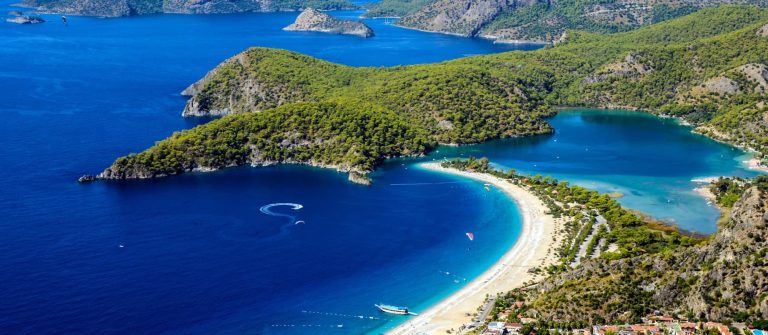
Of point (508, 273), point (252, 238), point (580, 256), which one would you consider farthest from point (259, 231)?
point (580, 256)

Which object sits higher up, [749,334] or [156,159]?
[156,159]

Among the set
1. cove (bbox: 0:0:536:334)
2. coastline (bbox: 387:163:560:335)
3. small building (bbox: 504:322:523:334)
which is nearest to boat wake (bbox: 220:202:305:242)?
cove (bbox: 0:0:536:334)

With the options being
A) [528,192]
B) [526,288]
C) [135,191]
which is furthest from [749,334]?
[135,191]

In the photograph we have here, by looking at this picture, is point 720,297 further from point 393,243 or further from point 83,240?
point 83,240

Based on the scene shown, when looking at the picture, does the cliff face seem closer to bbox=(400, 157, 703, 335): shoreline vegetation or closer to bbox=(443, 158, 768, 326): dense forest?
bbox=(443, 158, 768, 326): dense forest

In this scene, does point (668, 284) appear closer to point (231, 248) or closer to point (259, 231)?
point (231, 248)

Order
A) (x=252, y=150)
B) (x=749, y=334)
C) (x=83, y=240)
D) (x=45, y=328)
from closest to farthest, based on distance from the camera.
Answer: (x=749, y=334) → (x=45, y=328) → (x=83, y=240) → (x=252, y=150)

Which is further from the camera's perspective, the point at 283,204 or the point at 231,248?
the point at 283,204
